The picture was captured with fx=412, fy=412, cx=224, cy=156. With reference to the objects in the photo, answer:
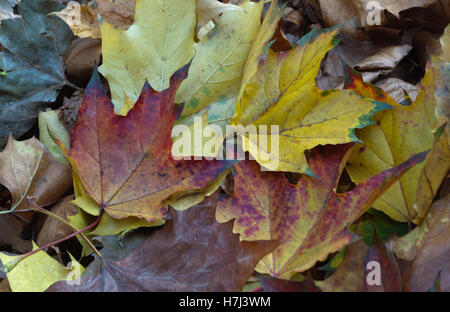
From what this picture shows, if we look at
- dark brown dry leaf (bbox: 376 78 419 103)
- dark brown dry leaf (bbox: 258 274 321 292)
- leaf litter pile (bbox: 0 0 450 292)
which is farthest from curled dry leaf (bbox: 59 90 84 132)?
dark brown dry leaf (bbox: 376 78 419 103)

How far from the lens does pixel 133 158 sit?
598mm

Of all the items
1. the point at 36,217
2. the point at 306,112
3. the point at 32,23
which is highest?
the point at 32,23

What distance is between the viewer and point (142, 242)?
59cm

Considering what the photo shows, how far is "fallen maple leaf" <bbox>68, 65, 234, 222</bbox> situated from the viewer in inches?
22.9

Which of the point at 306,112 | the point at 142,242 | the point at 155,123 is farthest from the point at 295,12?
the point at 142,242

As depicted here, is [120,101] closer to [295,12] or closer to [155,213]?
[155,213]

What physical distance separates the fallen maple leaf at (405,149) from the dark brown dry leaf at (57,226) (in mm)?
453

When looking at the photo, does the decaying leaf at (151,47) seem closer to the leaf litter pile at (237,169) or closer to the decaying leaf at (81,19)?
the leaf litter pile at (237,169)

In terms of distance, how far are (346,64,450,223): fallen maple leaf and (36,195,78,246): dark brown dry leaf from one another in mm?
453

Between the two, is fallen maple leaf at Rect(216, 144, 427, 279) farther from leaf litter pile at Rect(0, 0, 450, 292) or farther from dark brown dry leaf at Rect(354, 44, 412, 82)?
dark brown dry leaf at Rect(354, 44, 412, 82)

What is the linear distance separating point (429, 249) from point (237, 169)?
278 mm

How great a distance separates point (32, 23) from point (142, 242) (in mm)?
516

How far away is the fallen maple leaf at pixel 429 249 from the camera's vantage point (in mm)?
532

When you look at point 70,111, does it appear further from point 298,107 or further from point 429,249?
point 429,249
